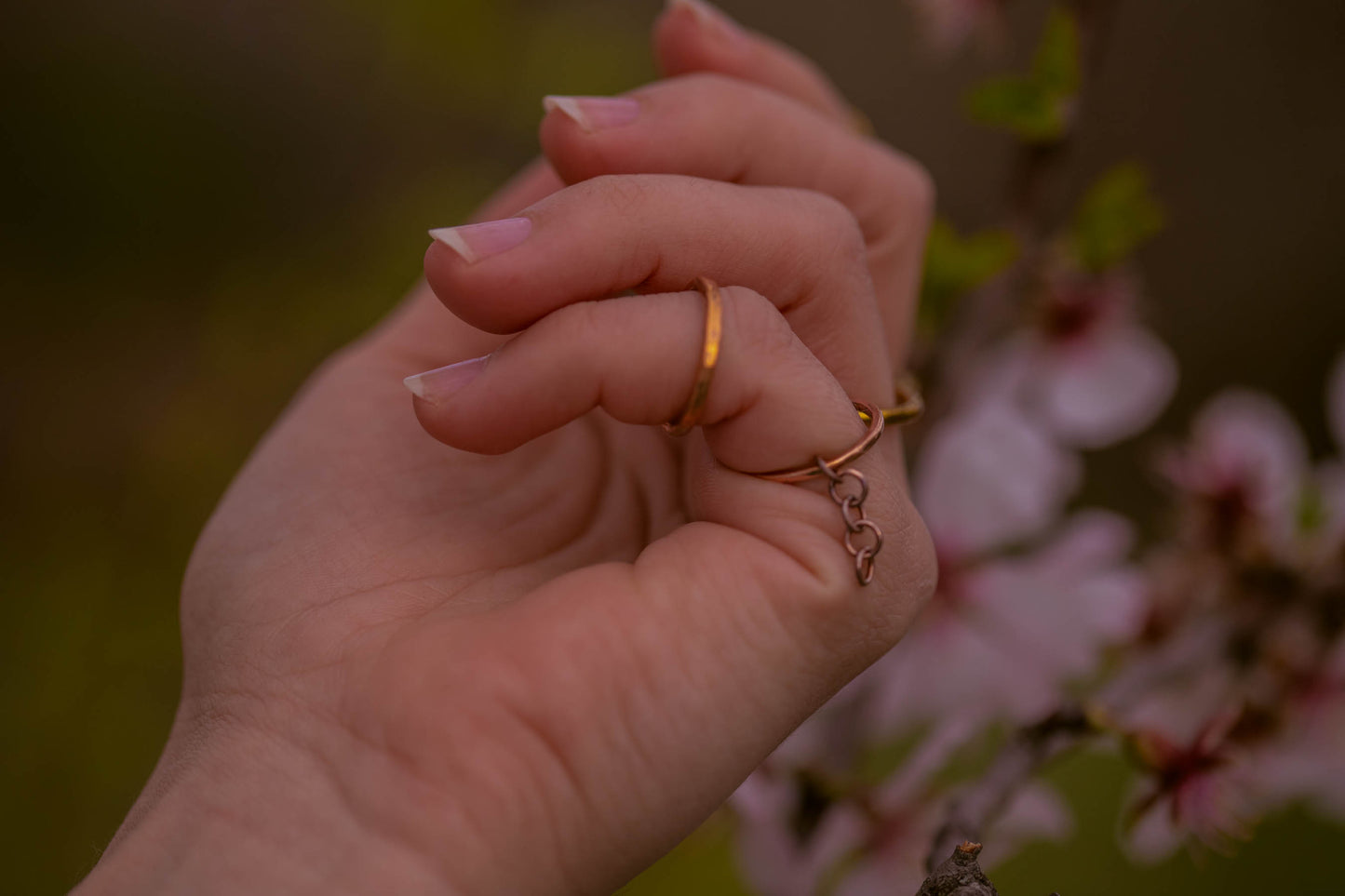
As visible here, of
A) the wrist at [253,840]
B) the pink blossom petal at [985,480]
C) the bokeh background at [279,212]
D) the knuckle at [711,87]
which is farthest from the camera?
the bokeh background at [279,212]

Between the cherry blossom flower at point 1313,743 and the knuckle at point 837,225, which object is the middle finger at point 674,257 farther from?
the cherry blossom flower at point 1313,743

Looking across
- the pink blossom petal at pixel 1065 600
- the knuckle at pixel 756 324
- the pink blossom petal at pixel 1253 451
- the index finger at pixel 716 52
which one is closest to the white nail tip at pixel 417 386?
the knuckle at pixel 756 324

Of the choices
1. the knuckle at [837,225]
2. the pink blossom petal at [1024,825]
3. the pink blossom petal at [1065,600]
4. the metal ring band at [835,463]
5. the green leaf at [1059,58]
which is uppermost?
the green leaf at [1059,58]

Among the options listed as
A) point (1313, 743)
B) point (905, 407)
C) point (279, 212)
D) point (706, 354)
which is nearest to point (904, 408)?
point (905, 407)

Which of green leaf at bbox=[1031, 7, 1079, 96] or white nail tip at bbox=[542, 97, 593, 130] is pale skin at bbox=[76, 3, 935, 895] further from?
green leaf at bbox=[1031, 7, 1079, 96]

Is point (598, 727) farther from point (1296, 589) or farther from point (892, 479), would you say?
point (1296, 589)

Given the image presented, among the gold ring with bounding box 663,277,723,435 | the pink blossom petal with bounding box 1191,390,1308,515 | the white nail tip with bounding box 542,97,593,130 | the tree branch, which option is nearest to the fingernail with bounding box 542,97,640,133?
the white nail tip with bounding box 542,97,593,130

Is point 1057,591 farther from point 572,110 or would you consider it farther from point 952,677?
point 572,110

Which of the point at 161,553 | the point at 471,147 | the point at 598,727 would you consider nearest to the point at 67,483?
the point at 161,553
